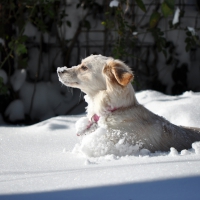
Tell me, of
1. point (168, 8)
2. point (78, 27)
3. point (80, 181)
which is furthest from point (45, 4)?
point (80, 181)

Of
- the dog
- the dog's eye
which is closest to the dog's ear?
the dog

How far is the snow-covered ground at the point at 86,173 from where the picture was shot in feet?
6.84

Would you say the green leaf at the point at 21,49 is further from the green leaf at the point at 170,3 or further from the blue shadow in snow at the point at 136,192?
the blue shadow in snow at the point at 136,192

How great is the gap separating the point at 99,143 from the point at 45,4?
317 centimetres

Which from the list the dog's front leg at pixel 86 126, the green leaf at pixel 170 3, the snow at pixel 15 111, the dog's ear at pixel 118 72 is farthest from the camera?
the snow at pixel 15 111

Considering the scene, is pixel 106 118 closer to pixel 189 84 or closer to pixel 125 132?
pixel 125 132

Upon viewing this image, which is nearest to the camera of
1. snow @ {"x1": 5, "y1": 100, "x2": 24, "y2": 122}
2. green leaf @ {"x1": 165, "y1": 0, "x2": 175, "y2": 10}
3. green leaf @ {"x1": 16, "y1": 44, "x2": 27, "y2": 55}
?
green leaf @ {"x1": 165, "y1": 0, "x2": 175, "y2": 10}

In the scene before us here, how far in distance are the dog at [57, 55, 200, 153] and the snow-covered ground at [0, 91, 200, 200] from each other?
0.44ft

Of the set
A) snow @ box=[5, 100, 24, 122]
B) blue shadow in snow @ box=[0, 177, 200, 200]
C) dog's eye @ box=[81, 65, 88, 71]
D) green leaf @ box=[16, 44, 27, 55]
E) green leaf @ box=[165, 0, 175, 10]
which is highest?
green leaf @ box=[165, 0, 175, 10]

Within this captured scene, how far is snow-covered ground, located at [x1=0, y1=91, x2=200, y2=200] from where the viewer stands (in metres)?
2.08

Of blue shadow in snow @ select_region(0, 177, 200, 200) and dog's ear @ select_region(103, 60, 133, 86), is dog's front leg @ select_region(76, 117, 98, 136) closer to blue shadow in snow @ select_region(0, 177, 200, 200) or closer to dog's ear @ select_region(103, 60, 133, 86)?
dog's ear @ select_region(103, 60, 133, 86)

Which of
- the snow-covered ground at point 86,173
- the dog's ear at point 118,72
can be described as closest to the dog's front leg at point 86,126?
the snow-covered ground at point 86,173

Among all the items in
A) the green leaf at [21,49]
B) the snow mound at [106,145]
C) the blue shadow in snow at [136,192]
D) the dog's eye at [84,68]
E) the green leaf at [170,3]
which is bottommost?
the snow mound at [106,145]

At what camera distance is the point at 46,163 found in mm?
2979
